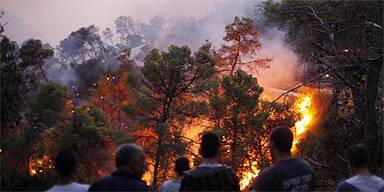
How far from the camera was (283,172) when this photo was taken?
3.47 meters

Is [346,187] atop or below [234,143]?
below

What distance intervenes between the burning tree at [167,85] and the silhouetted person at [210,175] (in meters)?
14.1

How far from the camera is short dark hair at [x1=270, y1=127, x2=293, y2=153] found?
3580mm

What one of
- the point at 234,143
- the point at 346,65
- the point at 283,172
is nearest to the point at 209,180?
the point at 283,172

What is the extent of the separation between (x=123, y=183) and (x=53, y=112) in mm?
15006

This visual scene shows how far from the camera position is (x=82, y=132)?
695 inches

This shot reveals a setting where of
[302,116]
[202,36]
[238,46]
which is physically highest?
[202,36]

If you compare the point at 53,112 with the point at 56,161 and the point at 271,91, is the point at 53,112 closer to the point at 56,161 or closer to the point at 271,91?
the point at 56,161

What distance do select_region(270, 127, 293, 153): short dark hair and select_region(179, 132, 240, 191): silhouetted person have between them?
42 cm

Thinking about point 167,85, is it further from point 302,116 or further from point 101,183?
point 101,183

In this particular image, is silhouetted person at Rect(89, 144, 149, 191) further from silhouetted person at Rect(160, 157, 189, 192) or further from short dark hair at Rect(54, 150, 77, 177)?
silhouetted person at Rect(160, 157, 189, 192)

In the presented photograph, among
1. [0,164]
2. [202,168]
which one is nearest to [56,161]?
[202,168]

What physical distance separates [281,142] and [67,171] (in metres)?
1.66

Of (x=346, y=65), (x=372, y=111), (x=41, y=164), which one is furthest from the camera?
(x=41, y=164)
